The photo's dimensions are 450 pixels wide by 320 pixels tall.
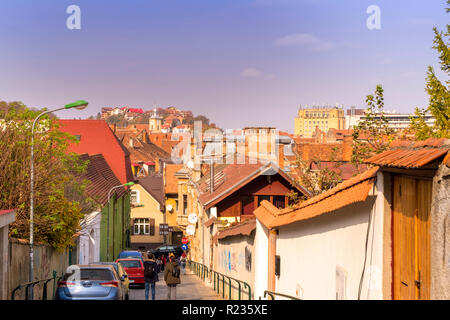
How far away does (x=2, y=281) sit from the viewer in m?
14.8

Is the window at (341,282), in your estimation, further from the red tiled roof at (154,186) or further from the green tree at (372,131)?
the red tiled roof at (154,186)

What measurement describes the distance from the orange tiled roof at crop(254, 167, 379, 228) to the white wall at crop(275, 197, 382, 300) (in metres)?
0.17

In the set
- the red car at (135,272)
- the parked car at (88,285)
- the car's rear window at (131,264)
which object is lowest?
the red car at (135,272)

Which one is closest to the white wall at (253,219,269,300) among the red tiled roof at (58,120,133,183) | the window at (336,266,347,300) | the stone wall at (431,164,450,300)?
the window at (336,266,347,300)

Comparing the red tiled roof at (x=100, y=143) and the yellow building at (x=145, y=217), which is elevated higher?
the red tiled roof at (x=100, y=143)

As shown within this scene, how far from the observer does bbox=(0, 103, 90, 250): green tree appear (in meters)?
21.6

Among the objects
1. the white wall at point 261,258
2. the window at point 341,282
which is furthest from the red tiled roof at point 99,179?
the window at point 341,282

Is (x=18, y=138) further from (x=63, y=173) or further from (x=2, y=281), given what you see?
(x=2, y=281)

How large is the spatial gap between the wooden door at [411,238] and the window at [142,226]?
263 feet

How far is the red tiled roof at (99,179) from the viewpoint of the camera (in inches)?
1592

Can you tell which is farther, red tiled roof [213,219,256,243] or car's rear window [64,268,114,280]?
red tiled roof [213,219,256,243]

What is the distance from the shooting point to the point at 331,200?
9930 millimetres

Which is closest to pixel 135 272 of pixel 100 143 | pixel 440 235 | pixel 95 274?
pixel 95 274

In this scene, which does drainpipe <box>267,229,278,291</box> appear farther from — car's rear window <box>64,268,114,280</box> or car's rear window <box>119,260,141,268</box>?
car's rear window <box>119,260,141,268</box>
